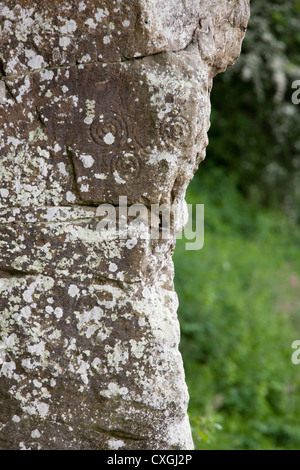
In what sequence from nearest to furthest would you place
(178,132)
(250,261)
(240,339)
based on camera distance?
(178,132), (240,339), (250,261)

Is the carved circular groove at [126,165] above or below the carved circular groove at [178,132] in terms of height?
below

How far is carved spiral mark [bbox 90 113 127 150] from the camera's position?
239 centimetres

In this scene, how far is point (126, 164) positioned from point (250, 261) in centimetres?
474

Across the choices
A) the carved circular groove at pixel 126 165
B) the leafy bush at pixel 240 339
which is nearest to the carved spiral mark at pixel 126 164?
the carved circular groove at pixel 126 165

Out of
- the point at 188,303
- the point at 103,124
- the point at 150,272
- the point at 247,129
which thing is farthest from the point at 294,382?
the point at 247,129

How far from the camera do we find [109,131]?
2402 mm

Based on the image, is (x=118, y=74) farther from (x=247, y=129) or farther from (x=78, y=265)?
(x=247, y=129)

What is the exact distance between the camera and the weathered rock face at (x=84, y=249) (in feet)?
7.83

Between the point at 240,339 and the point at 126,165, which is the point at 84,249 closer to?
the point at 126,165

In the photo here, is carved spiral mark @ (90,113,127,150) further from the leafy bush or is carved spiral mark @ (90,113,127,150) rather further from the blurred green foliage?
the leafy bush

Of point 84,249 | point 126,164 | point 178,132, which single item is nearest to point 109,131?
point 126,164

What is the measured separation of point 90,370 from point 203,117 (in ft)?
3.43

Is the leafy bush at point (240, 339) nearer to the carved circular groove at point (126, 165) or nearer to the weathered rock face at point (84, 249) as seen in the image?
the weathered rock face at point (84, 249)

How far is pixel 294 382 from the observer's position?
5.42m
